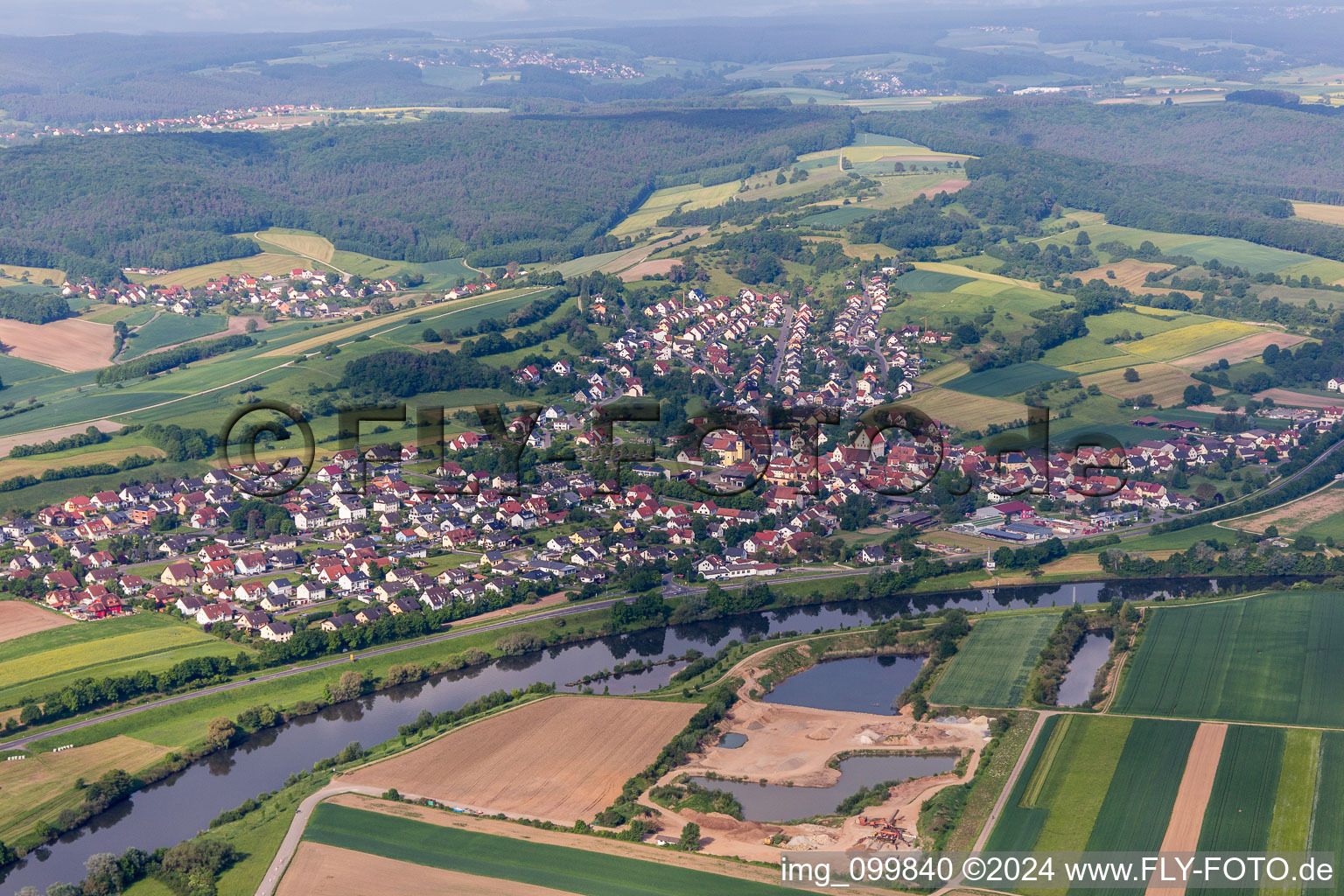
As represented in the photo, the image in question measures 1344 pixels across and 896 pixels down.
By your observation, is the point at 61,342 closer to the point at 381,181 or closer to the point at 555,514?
the point at 555,514

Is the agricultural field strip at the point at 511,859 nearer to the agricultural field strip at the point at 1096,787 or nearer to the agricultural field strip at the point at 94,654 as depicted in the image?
the agricultural field strip at the point at 1096,787

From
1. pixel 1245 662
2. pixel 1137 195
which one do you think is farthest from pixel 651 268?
pixel 1245 662

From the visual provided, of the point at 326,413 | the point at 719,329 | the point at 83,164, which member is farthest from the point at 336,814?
the point at 83,164

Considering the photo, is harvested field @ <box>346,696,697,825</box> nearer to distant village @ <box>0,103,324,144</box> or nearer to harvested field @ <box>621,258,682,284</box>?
harvested field @ <box>621,258,682,284</box>

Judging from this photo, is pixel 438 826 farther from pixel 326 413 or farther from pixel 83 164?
pixel 83 164

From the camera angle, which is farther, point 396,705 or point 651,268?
point 651,268

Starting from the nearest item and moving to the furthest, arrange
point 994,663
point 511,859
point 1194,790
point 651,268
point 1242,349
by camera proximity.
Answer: point 511,859
point 1194,790
point 994,663
point 1242,349
point 651,268

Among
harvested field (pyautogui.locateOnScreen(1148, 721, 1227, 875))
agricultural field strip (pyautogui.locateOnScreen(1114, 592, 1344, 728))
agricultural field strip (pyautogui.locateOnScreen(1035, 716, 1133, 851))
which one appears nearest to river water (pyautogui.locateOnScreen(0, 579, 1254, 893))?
agricultural field strip (pyautogui.locateOnScreen(1114, 592, 1344, 728))
